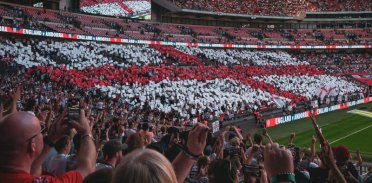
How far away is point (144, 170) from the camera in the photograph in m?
2.35

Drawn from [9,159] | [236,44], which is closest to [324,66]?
[236,44]

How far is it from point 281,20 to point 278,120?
51248 mm

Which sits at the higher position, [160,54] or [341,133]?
→ [160,54]

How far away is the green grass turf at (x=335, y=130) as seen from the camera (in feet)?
83.5

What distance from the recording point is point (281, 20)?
81.2 m

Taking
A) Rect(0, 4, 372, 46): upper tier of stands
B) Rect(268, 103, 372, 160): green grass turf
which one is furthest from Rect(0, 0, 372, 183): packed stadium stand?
Rect(268, 103, 372, 160): green grass turf

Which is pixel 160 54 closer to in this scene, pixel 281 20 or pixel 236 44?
pixel 236 44

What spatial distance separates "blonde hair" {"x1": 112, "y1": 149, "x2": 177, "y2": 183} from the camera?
233 centimetres

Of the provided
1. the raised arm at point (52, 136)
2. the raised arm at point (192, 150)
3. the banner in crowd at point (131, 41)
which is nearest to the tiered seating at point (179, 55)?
the banner in crowd at point (131, 41)

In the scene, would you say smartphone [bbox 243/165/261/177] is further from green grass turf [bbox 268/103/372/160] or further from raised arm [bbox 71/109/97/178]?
green grass turf [bbox 268/103/372/160]

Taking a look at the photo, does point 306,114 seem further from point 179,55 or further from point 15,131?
point 15,131

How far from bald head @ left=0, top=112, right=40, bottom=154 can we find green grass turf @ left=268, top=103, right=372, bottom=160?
20.8 metres

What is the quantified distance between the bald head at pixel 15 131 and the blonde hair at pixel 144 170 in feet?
2.81

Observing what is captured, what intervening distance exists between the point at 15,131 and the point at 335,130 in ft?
97.0
